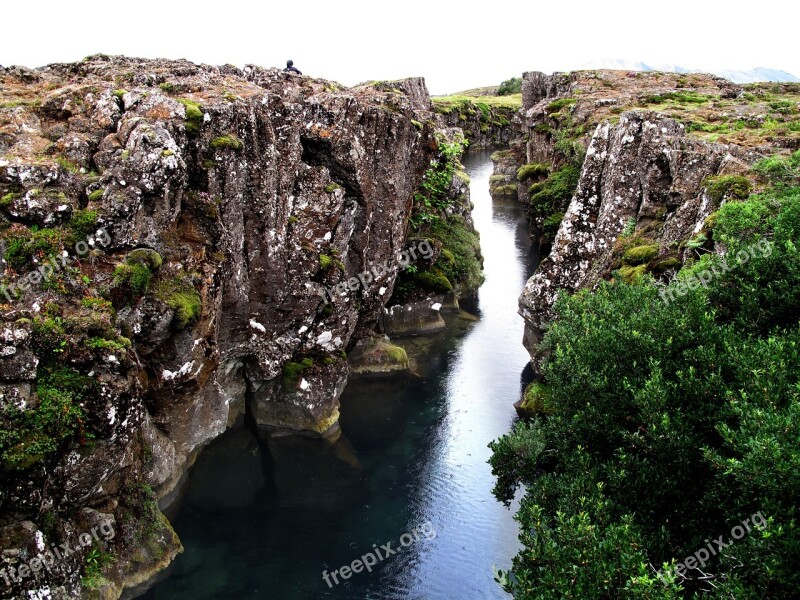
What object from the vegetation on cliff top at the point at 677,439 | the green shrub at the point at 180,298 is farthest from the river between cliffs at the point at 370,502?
the green shrub at the point at 180,298

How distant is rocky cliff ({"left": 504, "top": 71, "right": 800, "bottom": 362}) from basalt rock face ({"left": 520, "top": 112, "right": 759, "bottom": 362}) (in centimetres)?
5

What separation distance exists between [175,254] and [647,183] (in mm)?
23207

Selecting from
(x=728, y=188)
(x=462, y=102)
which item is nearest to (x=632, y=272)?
(x=728, y=188)

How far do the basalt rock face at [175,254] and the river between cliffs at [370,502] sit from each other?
5.54ft

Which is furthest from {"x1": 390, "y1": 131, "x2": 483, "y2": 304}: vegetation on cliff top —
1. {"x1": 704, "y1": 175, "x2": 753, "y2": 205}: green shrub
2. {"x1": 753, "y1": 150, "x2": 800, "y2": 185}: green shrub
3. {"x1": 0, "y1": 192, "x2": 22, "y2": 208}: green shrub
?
{"x1": 0, "y1": 192, "x2": 22, "y2": 208}: green shrub

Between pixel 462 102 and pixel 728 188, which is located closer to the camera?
pixel 728 188

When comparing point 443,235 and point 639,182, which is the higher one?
point 639,182

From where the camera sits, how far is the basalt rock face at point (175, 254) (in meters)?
19.7

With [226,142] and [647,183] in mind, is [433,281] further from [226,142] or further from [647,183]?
[226,142]

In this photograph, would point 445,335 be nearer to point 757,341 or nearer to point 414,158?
point 414,158

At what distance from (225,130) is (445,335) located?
23487 millimetres

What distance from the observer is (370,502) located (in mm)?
28359

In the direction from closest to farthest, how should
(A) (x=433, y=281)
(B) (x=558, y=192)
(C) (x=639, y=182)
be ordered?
(C) (x=639, y=182) < (A) (x=433, y=281) < (B) (x=558, y=192)

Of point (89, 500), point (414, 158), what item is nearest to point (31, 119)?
point (89, 500)
